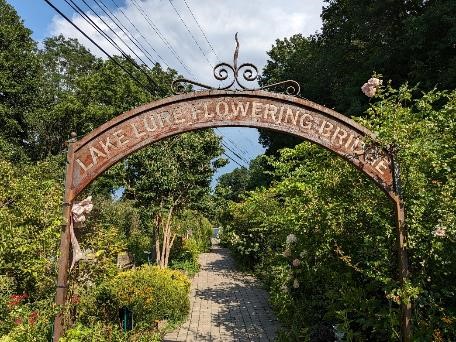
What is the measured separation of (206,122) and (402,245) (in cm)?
247

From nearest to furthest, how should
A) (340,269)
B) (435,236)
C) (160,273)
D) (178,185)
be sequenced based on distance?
1. (435,236)
2. (340,269)
3. (160,273)
4. (178,185)

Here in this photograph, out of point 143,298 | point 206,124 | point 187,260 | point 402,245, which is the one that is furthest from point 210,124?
point 187,260

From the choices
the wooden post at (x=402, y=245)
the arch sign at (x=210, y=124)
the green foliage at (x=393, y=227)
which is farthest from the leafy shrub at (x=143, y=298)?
the wooden post at (x=402, y=245)

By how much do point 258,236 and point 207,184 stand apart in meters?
3.29

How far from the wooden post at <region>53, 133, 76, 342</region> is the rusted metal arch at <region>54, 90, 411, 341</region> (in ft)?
0.04

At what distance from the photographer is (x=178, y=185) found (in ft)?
47.6

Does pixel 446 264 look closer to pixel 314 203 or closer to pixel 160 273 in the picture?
pixel 314 203

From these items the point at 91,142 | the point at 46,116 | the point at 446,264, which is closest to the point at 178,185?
the point at 91,142

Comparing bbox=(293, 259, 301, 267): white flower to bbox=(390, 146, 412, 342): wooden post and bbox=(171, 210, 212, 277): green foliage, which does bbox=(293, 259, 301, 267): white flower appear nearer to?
bbox=(390, 146, 412, 342): wooden post

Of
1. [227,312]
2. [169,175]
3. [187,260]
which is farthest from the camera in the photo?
[187,260]

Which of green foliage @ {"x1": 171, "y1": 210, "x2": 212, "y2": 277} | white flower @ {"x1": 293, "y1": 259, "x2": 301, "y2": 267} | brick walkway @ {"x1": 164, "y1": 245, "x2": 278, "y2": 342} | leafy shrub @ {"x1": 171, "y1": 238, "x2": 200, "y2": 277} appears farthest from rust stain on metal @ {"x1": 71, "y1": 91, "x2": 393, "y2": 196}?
leafy shrub @ {"x1": 171, "y1": 238, "x2": 200, "y2": 277}

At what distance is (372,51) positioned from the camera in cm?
1750

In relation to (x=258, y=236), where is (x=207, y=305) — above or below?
below

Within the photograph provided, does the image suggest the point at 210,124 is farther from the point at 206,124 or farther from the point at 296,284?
the point at 296,284
